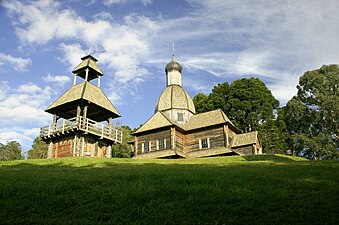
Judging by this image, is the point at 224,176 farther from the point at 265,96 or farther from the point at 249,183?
the point at 265,96

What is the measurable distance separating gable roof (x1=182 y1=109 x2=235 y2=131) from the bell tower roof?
40.5ft

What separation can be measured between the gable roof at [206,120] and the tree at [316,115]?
17.4m

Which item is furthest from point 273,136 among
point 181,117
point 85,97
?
point 85,97

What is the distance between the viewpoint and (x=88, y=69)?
36719mm

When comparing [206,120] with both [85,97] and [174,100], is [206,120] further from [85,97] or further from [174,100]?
[85,97]

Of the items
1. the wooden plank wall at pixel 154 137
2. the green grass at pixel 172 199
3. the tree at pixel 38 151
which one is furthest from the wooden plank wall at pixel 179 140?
the tree at pixel 38 151

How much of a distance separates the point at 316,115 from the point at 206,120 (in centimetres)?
2146

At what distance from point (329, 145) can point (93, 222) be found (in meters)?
47.0

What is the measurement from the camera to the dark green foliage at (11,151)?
2525 inches

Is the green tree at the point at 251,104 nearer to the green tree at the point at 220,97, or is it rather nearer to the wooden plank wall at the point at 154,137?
the green tree at the point at 220,97

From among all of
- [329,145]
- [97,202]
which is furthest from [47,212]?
[329,145]

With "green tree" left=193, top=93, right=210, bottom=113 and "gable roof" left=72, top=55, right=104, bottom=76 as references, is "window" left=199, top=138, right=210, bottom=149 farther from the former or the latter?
"green tree" left=193, top=93, right=210, bottom=113

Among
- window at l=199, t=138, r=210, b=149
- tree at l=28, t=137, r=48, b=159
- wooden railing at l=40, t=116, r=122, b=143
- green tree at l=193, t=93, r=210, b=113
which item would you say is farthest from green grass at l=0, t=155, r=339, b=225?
tree at l=28, t=137, r=48, b=159

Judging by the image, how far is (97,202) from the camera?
10367 mm
